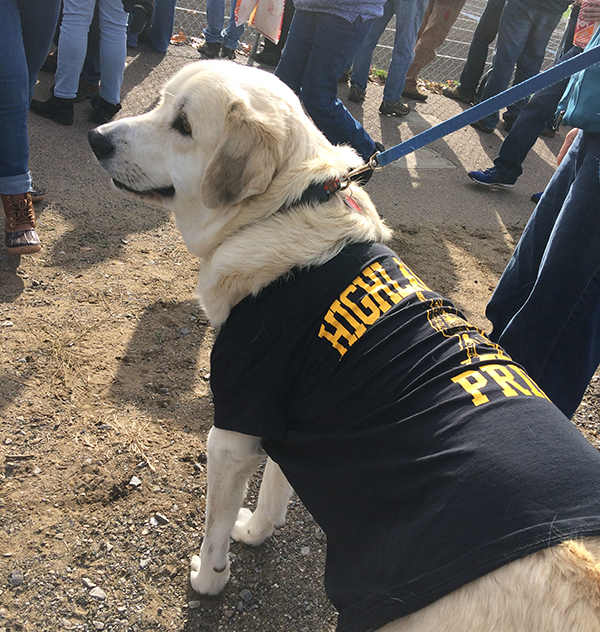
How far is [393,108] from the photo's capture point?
7.34 m

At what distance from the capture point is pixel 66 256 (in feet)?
11.5

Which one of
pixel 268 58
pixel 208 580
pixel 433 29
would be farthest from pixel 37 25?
pixel 433 29

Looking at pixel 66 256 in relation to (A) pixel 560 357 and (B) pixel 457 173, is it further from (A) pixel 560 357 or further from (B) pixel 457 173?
(B) pixel 457 173

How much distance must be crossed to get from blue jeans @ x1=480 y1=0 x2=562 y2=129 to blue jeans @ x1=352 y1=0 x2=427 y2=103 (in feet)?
4.04

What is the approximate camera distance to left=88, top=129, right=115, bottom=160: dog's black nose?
6.77 ft

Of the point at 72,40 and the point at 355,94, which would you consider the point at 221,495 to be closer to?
the point at 72,40

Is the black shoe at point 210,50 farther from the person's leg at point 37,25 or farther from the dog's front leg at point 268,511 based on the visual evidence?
the dog's front leg at point 268,511

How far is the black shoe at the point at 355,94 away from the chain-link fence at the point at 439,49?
2.03 meters

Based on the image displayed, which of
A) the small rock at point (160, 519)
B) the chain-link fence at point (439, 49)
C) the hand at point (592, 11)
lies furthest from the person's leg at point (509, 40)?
the small rock at point (160, 519)

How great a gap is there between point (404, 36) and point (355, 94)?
0.96 m

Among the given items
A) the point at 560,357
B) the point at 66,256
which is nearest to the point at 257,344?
the point at 560,357

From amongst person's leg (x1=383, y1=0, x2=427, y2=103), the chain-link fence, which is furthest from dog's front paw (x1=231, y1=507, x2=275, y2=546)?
the chain-link fence

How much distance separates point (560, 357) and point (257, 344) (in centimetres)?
185

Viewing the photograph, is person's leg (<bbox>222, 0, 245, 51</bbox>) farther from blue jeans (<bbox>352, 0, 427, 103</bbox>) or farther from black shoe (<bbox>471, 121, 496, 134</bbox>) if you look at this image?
black shoe (<bbox>471, 121, 496, 134</bbox>)
